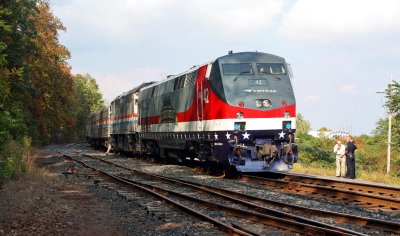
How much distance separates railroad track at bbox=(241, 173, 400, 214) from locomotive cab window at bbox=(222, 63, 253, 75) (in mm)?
3624

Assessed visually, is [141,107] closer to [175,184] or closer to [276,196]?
[175,184]

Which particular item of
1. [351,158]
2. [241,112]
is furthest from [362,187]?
[241,112]

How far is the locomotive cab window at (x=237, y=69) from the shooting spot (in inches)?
617

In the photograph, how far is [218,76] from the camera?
51.2 ft

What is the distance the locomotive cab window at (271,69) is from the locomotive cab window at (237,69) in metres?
0.34

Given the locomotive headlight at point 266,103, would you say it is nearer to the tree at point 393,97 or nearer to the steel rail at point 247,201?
the steel rail at point 247,201

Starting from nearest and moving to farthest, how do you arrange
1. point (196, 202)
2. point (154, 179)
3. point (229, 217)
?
point (229, 217), point (196, 202), point (154, 179)

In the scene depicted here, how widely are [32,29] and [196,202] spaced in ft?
54.8

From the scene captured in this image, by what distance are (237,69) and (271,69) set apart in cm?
124

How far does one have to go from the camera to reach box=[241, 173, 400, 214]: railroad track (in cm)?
1079

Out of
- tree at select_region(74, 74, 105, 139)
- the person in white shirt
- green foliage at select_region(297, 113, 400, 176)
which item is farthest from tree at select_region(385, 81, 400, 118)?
tree at select_region(74, 74, 105, 139)

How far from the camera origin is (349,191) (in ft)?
39.6

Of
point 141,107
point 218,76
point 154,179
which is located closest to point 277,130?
point 218,76

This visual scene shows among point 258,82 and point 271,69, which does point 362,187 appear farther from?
point 271,69
